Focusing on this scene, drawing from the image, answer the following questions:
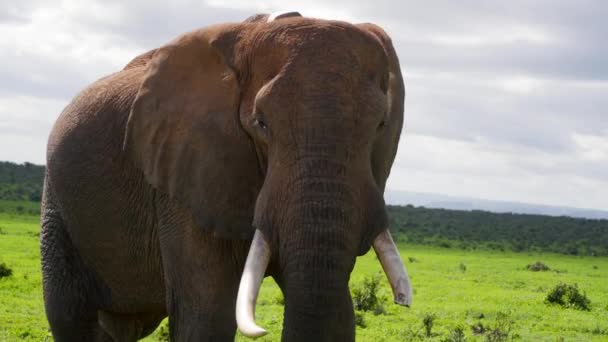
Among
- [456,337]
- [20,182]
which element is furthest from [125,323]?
[20,182]

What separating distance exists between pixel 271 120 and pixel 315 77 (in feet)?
0.85

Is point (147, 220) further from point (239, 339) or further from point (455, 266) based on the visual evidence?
point (455, 266)

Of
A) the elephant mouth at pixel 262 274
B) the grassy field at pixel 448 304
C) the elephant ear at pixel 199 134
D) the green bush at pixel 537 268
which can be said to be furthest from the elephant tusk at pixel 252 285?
the green bush at pixel 537 268

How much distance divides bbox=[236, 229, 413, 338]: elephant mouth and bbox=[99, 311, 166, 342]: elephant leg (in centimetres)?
249

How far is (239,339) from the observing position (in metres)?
10.4

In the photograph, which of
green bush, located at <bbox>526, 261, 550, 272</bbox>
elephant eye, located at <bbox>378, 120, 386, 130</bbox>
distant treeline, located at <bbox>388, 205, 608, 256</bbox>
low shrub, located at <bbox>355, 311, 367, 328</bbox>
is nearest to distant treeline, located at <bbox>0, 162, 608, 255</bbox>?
distant treeline, located at <bbox>388, 205, 608, 256</bbox>

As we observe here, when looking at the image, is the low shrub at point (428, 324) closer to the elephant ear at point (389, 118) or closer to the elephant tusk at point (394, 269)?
the elephant ear at point (389, 118)

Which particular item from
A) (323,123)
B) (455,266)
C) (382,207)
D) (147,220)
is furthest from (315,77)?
(455,266)

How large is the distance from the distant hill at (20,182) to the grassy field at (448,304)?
58.4 feet

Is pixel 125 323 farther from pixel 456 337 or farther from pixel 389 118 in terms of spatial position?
pixel 456 337

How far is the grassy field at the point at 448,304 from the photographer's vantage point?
41.2ft

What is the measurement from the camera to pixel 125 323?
22.4 ft

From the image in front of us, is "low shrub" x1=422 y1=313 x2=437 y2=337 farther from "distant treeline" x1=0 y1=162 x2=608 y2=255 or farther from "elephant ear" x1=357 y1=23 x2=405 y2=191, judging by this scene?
"distant treeline" x1=0 y1=162 x2=608 y2=255

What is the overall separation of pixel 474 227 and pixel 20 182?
84.1 feet
